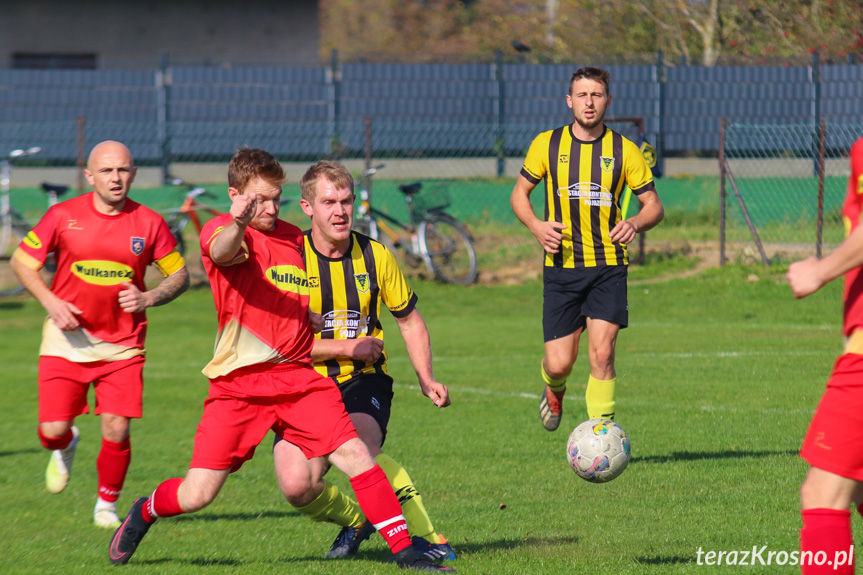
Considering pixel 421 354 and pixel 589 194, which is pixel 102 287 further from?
pixel 589 194

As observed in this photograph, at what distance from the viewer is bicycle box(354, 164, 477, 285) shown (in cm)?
1661

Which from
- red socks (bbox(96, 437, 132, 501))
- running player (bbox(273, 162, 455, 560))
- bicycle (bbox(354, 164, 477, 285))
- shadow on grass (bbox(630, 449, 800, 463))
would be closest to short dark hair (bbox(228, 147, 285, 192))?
running player (bbox(273, 162, 455, 560))

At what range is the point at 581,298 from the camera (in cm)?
724

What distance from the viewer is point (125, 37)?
2802 centimetres

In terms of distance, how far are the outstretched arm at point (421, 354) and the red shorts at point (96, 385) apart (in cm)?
181

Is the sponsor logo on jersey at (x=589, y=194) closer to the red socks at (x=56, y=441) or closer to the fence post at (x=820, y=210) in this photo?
the red socks at (x=56, y=441)

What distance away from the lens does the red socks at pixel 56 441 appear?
20.9ft

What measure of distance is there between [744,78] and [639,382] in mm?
13342

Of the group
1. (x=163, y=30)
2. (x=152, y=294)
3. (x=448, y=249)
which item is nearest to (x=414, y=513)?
Result: (x=152, y=294)

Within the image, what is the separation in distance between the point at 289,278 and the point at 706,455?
357cm

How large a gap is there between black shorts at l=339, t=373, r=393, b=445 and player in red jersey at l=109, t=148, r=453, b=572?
33cm

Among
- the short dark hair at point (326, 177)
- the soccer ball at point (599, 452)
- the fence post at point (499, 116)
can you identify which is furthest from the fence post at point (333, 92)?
the short dark hair at point (326, 177)

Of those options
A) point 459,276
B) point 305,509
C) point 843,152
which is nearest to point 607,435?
point 305,509

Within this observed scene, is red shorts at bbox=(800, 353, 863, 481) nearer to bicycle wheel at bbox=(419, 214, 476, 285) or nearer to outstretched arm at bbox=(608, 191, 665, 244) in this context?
outstretched arm at bbox=(608, 191, 665, 244)
